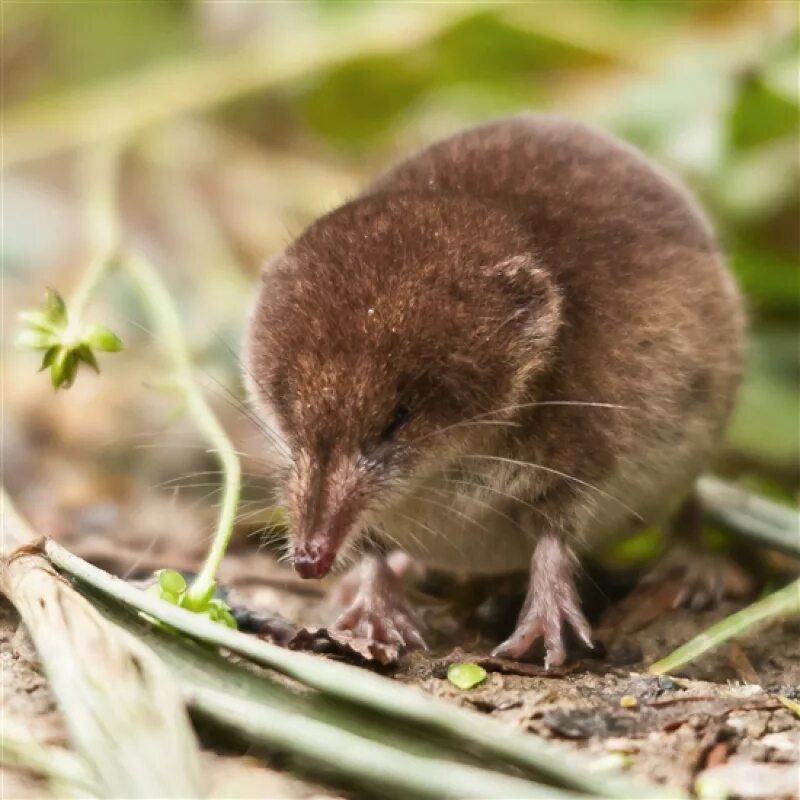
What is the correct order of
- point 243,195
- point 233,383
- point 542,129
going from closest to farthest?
point 542,129 → point 233,383 → point 243,195

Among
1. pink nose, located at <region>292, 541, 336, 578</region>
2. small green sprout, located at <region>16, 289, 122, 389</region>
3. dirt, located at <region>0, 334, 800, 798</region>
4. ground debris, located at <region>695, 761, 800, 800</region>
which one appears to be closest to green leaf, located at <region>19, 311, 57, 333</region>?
small green sprout, located at <region>16, 289, 122, 389</region>

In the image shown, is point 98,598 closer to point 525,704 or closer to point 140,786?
point 140,786

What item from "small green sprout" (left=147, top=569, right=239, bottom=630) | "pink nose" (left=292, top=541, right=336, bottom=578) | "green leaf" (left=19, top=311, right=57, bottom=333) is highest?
"green leaf" (left=19, top=311, right=57, bottom=333)

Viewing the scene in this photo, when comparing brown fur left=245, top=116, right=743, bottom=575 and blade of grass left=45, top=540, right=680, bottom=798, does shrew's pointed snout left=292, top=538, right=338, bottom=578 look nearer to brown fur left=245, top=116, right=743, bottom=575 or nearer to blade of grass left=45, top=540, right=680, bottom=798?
brown fur left=245, top=116, right=743, bottom=575

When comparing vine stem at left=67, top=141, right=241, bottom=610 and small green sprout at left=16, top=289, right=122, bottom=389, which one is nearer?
vine stem at left=67, top=141, right=241, bottom=610

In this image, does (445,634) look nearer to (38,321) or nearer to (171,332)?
(171,332)

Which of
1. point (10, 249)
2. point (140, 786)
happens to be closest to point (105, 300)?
point (10, 249)
